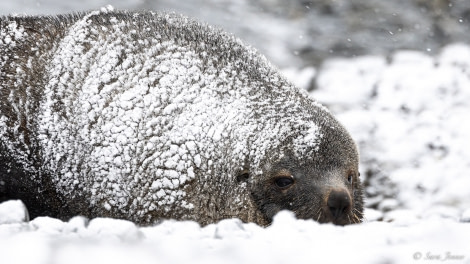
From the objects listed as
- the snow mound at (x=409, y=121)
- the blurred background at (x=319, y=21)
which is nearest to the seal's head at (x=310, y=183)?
the snow mound at (x=409, y=121)

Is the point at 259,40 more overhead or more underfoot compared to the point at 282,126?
more overhead

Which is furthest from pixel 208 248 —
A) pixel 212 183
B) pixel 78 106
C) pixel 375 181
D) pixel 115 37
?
pixel 375 181

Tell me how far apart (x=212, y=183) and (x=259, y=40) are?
754 centimetres

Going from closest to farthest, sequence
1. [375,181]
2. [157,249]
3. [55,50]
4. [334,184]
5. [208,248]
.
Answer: [157,249], [208,248], [334,184], [55,50], [375,181]

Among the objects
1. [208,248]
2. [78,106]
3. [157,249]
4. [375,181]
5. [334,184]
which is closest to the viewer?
[157,249]

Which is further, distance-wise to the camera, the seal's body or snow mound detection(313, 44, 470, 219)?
snow mound detection(313, 44, 470, 219)

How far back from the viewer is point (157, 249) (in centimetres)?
285

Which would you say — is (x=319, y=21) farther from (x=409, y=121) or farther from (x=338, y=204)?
(x=338, y=204)

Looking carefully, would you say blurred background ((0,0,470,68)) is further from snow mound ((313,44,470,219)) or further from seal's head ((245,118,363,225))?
seal's head ((245,118,363,225))

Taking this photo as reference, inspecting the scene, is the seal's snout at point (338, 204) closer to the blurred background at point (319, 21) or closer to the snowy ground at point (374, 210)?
the snowy ground at point (374, 210)

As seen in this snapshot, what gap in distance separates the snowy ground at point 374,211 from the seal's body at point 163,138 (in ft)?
2.48

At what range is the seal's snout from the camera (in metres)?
4.33

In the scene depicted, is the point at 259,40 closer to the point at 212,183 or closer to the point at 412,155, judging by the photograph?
the point at 412,155

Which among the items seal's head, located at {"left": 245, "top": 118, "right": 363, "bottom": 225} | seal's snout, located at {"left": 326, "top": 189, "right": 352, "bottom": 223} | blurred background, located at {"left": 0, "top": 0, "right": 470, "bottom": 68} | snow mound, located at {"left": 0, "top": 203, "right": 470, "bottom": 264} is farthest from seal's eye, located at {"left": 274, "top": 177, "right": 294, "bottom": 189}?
blurred background, located at {"left": 0, "top": 0, "right": 470, "bottom": 68}
